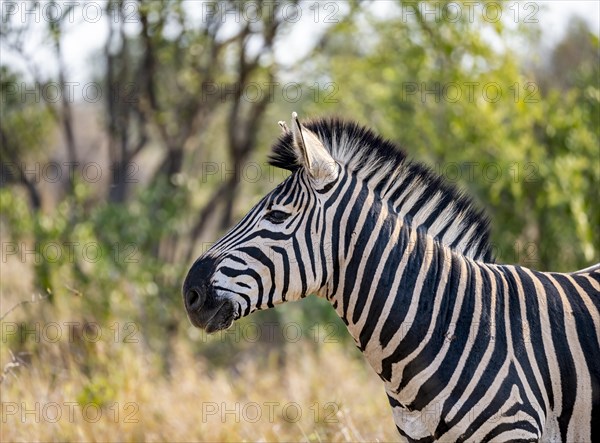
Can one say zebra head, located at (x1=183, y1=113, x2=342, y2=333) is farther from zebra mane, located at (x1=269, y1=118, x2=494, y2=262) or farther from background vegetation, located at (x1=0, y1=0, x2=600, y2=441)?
background vegetation, located at (x1=0, y1=0, x2=600, y2=441)

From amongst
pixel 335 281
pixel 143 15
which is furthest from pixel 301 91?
pixel 335 281

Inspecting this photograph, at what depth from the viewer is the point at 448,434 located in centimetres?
359

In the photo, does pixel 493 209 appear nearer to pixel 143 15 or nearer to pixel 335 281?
pixel 143 15

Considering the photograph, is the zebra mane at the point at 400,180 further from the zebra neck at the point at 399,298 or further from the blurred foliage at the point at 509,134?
the blurred foliage at the point at 509,134

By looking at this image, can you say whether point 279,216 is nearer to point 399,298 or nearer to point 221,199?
point 399,298

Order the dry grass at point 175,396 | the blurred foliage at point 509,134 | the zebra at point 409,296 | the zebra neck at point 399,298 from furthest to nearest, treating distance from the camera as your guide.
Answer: the blurred foliage at point 509,134 → the dry grass at point 175,396 → the zebra neck at point 399,298 → the zebra at point 409,296

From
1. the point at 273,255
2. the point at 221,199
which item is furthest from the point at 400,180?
the point at 221,199

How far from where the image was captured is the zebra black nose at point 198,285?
3.65 meters

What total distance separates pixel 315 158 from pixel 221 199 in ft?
27.3

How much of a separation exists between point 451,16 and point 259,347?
5.42 meters

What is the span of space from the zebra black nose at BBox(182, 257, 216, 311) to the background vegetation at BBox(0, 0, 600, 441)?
184 centimetres

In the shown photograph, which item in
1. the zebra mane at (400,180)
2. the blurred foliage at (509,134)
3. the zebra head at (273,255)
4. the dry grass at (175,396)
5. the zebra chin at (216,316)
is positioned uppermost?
the blurred foliage at (509,134)

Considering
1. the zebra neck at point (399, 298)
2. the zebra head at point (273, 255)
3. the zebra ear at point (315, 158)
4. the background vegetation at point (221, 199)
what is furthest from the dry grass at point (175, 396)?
the zebra ear at point (315, 158)

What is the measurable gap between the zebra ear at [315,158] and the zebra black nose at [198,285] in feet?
2.02
